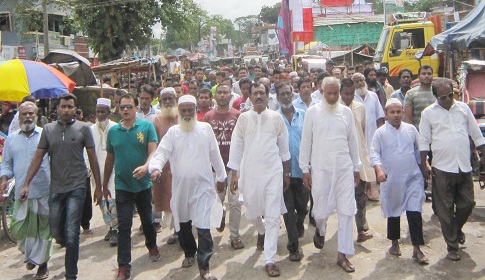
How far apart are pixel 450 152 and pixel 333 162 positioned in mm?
1172

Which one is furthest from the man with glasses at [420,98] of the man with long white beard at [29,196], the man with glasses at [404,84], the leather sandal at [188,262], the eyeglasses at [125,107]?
the man with long white beard at [29,196]

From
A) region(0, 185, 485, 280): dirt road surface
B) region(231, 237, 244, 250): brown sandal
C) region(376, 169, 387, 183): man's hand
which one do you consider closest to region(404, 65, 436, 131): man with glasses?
region(0, 185, 485, 280): dirt road surface

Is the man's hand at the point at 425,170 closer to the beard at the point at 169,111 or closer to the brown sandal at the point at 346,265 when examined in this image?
the brown sandal at the point at 346,265

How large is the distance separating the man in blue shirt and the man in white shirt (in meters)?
1.23

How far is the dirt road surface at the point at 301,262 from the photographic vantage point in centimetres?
527

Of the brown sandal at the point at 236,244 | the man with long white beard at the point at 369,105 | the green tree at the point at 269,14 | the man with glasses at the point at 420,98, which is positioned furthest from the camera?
the green tree at the point at 269,14

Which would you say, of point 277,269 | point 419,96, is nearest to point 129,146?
point 277,269

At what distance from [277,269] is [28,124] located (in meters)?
2.88

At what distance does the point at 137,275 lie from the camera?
5.54 meters

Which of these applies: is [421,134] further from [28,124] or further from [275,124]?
[28,124]

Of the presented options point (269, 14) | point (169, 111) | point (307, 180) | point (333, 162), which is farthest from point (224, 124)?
point (269, 14)

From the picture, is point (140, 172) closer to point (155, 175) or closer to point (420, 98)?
point (155, 175)

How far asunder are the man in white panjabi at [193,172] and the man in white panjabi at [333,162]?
0.88m

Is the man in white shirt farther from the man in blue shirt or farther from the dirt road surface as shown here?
the man in blue shirt
